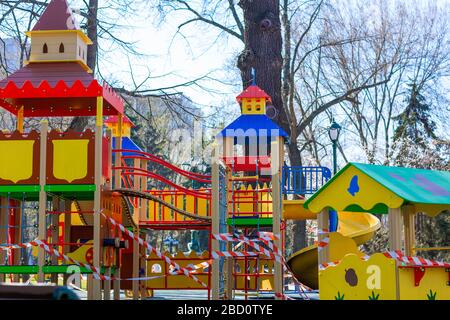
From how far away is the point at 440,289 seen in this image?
1205 centimetres

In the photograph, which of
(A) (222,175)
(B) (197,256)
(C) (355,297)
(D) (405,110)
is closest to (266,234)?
(A) (222,175)

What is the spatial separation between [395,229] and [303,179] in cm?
721

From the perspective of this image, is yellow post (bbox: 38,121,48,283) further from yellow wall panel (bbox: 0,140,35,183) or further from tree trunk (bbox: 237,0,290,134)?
tree trunk (bbox: 237,0,290,134)

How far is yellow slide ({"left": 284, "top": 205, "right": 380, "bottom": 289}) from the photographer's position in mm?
20391

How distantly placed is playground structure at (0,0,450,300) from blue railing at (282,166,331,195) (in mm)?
38

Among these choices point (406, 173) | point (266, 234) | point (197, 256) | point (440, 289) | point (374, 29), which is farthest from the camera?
point (374, 29)

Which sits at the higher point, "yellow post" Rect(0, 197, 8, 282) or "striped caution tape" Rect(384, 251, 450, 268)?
"yellow post" Rect(0, 197, 8, 282)

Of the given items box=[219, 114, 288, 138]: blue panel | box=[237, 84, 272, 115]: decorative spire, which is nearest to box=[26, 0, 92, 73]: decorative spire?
box=[219, 114, 288, 138]: blue panel

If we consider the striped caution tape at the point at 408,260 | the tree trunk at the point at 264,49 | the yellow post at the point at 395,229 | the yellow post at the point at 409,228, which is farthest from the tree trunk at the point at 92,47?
the striped caution tape at the point at 408,260

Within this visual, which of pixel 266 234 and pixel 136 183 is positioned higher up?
pixel 136 183

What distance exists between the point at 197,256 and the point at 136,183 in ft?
9.24

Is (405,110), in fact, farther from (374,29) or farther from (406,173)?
(406,173)

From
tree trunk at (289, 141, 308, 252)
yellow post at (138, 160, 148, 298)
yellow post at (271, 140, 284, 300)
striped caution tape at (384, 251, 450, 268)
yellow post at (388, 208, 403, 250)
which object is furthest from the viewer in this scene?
tree trunk at (289, 141, 308, 252)
